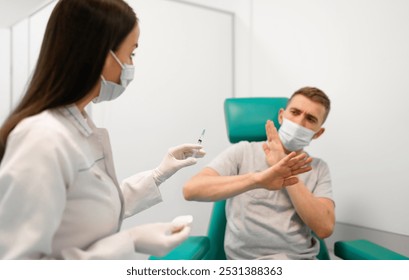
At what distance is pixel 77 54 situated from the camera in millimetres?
815

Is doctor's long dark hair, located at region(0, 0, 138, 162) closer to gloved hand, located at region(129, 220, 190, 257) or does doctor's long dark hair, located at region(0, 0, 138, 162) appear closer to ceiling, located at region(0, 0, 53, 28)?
gloved hand, located at region(129, 220, 190, 257)

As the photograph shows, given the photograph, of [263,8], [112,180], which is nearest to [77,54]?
[112,180]

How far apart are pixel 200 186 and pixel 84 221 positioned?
782 mm

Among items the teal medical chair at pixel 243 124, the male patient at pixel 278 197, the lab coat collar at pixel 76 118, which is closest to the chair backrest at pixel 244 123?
the teal medical chair at pixel 243 124

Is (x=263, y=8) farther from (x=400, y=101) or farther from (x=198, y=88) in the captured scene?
(x=400, y=101)

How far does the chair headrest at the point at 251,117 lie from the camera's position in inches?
72.4

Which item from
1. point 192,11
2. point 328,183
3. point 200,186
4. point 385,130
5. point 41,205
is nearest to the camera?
point 41,205

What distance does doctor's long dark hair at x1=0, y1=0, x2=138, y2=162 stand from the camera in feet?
2.66

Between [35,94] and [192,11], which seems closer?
[35,94]

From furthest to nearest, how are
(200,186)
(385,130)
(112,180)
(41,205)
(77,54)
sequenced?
(385,130), (200,186), (112,180), (77,54), (41,205)

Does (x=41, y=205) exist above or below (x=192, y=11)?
below

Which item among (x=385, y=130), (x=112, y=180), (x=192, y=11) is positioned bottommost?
(x=385, y=130)

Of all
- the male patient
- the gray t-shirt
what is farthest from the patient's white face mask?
the gray t-shirt

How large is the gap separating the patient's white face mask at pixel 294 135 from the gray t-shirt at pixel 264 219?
0.45 feet
